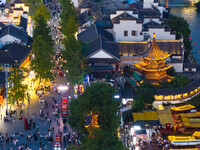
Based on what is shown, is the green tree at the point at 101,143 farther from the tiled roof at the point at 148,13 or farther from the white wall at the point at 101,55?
the tiled roof at the point at 148,13

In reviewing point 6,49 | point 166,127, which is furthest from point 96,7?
point 166,127

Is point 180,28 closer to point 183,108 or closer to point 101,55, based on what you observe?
point 101,55

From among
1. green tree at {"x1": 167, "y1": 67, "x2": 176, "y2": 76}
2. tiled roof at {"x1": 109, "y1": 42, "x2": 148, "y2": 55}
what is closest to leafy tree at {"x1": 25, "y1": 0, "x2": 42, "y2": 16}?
tiled roof at {"x1": 109, "y1": 42, "x2": 148, "y2": 55}

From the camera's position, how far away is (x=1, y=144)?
57750 millimetres

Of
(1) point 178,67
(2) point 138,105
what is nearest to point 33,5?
(1) point 178,67

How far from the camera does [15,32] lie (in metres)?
90.6

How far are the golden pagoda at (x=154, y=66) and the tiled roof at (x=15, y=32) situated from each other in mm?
24718

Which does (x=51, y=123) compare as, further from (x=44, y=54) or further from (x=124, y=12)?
(x=124, y=12)

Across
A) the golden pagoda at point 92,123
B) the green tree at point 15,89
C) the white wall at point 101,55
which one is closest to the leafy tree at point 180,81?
the white wall at point 101,55

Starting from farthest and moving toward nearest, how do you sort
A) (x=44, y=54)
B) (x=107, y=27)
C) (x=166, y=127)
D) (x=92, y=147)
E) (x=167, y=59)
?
(x=107, y=27)
(x=167, y=59)
(x=44, y=54)
(x=166, y=127)
(x=92, y=147)

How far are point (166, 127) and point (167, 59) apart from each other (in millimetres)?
20774

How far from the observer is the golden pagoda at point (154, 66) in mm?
72938

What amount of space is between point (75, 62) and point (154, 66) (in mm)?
10741

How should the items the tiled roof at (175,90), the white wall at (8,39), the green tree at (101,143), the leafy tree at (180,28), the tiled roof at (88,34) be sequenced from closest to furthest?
the green tree at (101,143), the tiled roof at (175,90), the tiled roof at (88,34), the white wall at (8,39), the leafy tree at (180,28)
